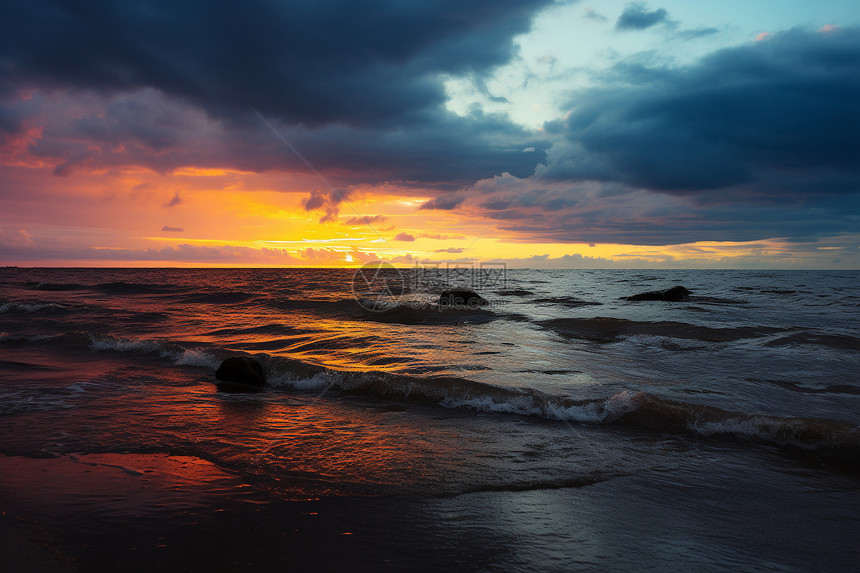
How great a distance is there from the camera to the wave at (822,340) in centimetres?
1454

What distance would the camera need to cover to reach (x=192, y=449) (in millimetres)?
5672

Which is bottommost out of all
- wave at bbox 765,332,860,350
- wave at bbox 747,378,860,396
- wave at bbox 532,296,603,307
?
wave at bbox 747,378,860,396

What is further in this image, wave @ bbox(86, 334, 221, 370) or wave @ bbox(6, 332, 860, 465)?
wave @ bbox(86, 334, 221, 370)

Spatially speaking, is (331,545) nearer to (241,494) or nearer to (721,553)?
(241,494)

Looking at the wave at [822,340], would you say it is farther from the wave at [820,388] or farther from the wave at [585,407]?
the wave at [585,407]

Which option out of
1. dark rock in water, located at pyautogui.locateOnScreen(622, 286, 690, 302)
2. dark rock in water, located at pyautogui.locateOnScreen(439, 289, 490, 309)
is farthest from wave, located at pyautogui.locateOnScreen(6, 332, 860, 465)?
dark rock in water, located at pyautogui.locateOnScreen(622, 286, 690, 302)

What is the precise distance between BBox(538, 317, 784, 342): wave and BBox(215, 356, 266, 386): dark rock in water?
11473 mm

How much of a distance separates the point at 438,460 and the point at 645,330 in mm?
15018

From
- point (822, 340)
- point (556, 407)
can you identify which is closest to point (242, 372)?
point (556, 407)

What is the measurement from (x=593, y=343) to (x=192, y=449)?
520 inches

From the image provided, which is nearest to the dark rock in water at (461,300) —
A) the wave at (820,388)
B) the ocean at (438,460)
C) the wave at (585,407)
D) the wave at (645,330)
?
the wave at (645,330)

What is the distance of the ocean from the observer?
3582 millimetres

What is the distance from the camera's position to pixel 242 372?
1016cm

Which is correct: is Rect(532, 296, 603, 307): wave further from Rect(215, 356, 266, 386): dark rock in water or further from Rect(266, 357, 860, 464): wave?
Rect(215, 356, 266, 386): dark rock in water
